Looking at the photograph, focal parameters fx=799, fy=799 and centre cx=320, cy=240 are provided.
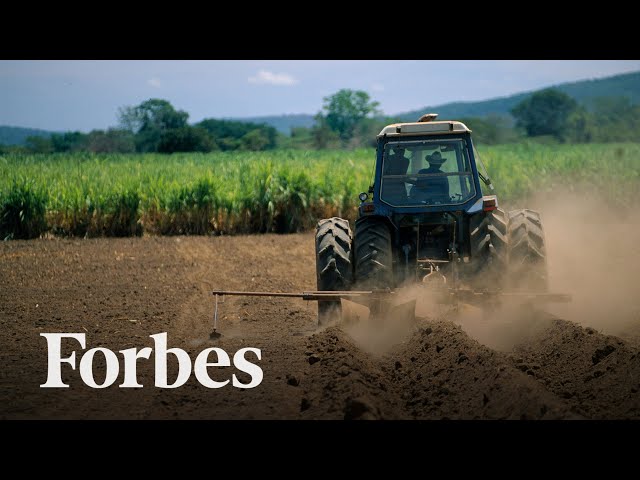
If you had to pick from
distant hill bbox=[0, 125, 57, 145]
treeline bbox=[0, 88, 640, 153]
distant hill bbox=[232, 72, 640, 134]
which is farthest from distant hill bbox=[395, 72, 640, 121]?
distant hill bbox=[0, 125, 57, 145]

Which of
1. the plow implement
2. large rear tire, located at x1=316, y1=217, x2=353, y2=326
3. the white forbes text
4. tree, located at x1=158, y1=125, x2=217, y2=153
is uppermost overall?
tree, located at x1=158, y1=125, x2=217, y2=153

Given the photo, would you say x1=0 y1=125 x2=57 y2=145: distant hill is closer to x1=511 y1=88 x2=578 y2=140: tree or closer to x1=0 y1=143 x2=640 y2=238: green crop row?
x1=0 y1=143 x2=640 y2=238: green crop row

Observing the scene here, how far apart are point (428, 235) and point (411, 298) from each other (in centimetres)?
90

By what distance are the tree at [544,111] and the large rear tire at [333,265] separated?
255 feet

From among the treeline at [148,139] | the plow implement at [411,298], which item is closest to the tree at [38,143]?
the treeline at [148,139]

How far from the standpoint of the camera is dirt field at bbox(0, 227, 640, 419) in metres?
5.89

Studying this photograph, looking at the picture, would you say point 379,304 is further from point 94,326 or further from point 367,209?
point 94,326

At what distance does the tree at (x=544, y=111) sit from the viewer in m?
84.2

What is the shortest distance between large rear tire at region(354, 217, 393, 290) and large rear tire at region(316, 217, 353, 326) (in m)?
0.13

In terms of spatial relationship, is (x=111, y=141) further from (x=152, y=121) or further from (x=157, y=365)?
(x=157, y=365)

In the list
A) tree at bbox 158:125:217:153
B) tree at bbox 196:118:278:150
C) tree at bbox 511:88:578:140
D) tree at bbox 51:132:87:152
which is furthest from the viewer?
tree at bbox 511:88:578:140

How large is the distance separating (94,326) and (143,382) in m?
3.00
